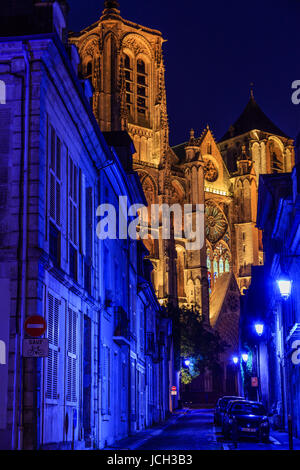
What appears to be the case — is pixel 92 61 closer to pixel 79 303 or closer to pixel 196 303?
pixel 196 303

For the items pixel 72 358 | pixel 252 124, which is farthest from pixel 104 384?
pixel 252 124

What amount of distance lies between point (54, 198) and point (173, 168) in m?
82.9

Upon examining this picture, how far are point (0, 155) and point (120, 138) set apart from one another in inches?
676

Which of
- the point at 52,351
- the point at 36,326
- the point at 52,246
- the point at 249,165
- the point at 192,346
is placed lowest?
the point at 52,351

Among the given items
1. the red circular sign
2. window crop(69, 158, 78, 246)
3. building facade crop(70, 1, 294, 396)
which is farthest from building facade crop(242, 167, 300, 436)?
building facade crop(70, 1, 294, 396)

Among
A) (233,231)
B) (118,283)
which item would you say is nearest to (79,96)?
(118,283)

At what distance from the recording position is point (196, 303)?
85.7 meters

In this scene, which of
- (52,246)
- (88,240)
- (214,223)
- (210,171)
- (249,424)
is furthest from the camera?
(210,171)

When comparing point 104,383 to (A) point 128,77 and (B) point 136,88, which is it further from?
(A) point 128,77

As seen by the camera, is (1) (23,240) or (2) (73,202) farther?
(2) (73,202)

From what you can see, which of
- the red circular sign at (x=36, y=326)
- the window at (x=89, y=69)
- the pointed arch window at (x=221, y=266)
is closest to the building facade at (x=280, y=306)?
the red circular sign at (x=36, y=326)

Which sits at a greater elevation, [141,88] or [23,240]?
[141,88]

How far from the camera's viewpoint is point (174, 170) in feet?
324

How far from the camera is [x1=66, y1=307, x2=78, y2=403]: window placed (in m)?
17.3
